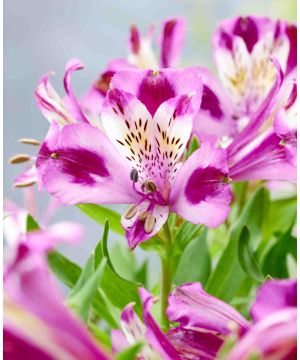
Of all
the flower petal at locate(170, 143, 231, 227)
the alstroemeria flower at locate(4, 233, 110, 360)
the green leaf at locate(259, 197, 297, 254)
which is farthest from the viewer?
the green leaf at locate(259, 197, 297, 254)

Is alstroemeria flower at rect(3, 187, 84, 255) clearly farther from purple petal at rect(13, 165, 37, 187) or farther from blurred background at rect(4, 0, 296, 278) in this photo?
A: blurred background at rect(4, 0, 296, 278)

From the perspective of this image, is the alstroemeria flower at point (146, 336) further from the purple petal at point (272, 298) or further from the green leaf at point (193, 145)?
the green leaf at point (193, 145)

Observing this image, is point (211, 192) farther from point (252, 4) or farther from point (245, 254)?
point (252, 4)

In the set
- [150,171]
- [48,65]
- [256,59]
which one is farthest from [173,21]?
[48,65]

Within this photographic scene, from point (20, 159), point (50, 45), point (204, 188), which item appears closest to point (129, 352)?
point (204, 188)

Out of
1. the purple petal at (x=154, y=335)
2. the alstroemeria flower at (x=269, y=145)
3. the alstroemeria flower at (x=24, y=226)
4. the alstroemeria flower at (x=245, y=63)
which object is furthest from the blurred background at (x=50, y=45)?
the purple petal at (x=154, y=335)

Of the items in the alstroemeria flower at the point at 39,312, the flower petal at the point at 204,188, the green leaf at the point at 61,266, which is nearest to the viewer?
the alstroemeria flower at the point at 39,312

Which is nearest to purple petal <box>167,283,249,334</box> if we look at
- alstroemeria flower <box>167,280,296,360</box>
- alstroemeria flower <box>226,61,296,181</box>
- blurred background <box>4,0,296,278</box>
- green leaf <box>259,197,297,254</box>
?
alstroemeria flower <box>167,280,296,360</box>
